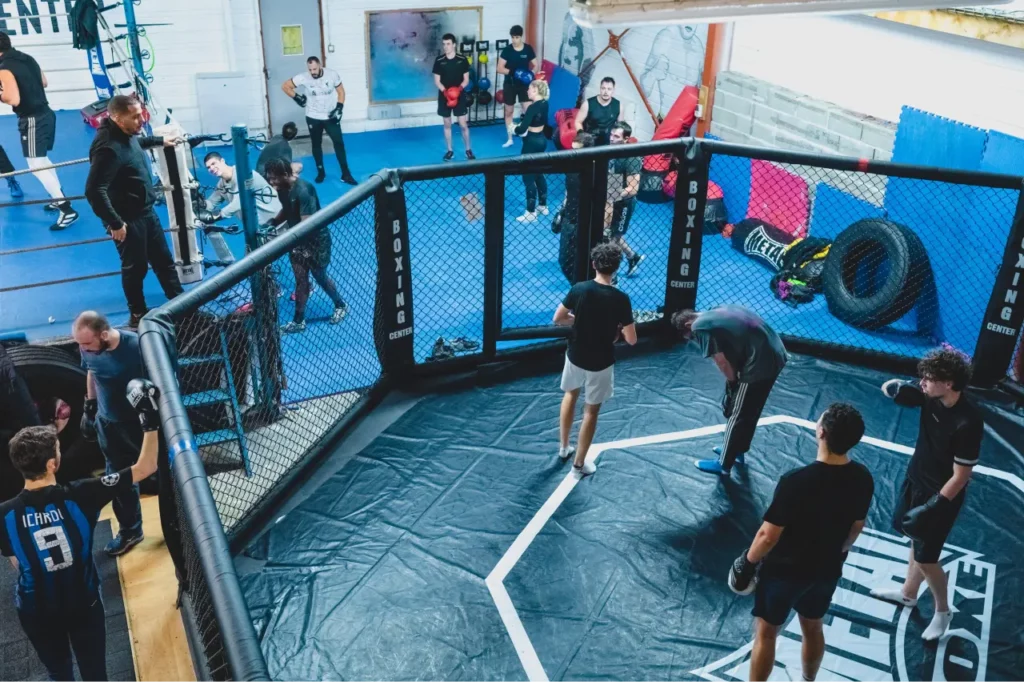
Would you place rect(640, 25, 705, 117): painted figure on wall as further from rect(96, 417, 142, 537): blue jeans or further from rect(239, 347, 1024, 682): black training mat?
rect(96, 417, 142, 537): blue jeans

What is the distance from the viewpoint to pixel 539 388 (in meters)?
6.93

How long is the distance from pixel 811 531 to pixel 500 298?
373 cm

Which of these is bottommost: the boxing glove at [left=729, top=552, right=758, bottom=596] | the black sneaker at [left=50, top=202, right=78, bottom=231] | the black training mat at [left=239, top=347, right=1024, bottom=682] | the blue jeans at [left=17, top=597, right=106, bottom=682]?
the black training mat at [left=239, top=347, right=1024, bottom=682]

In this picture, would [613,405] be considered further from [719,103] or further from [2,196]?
[2,196]

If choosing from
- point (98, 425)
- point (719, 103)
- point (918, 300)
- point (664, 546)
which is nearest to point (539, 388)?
point (664, 546)

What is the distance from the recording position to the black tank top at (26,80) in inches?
363

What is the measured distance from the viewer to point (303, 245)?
7223mm

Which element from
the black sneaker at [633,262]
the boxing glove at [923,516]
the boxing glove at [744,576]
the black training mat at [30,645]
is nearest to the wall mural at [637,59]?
the black sneaker at [633,262]

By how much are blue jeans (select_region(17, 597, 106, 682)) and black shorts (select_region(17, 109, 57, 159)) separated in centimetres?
688

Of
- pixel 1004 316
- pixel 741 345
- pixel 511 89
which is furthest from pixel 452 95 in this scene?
pixel 741 345

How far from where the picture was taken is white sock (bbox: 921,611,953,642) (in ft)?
15.1

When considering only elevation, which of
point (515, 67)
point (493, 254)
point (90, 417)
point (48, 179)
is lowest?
point (90, 417)

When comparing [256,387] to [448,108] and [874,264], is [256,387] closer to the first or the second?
[874,264]

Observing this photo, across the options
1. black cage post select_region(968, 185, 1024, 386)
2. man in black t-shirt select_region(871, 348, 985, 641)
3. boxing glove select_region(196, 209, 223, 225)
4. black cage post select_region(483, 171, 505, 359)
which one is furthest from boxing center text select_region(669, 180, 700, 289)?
boxing glove select_region(196, 209, 223, 225)
